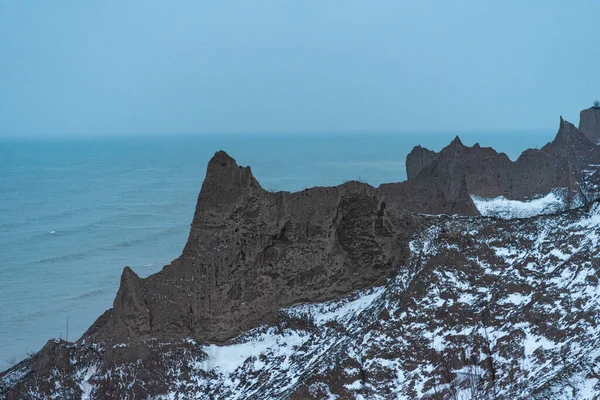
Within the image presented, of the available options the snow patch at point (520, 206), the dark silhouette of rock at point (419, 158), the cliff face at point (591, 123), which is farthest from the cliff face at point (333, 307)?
the cliff face at point (591, 123)

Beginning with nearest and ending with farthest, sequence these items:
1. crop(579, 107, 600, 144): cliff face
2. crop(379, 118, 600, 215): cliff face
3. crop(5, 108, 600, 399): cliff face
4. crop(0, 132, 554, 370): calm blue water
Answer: crop(5, 108, 600, 399): cliff face, crop(379, 118, 600, 215): cliff face, crop(0, 132, 554, 370): calm blue water, crop(579, 107, 600, 144): cliff face

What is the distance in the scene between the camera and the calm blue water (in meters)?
52.5

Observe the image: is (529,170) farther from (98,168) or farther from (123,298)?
(98,168)

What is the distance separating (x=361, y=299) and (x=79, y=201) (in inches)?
3521

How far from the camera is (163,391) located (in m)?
24.9

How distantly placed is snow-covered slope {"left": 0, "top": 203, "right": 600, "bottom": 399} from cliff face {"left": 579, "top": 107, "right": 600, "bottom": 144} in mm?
50892

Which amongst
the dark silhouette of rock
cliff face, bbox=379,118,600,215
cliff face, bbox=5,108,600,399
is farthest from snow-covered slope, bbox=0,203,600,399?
the dark silhouette of rock

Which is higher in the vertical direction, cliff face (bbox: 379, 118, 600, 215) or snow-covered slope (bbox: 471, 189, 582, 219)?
cliff face (bbox: 379, 118, 600, 215)

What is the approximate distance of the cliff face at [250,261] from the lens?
26.7 m

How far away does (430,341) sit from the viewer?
24.7m

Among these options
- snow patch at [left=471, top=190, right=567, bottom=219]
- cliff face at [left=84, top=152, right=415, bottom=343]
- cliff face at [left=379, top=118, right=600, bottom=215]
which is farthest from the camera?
cliff face at [left=379, top=118, right=600, bottom=215]

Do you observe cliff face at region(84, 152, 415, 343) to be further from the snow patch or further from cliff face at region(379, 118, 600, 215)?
the snow patch

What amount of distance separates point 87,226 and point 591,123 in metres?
64.0

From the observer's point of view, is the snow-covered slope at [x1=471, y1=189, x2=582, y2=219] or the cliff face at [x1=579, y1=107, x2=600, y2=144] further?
the cliff face at [x1=579, y1=107, x2=600, y2=144]
